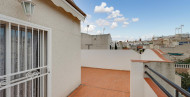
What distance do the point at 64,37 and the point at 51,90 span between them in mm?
2158

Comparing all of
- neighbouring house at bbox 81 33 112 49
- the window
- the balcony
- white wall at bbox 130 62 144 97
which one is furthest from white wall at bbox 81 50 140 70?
neighbouring house at bbox 81 33 112 49

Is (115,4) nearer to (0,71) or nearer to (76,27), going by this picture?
(76,27)

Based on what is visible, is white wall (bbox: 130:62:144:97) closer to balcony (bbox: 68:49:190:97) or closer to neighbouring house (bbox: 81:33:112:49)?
balcony (bbox: 68:49:190:97)

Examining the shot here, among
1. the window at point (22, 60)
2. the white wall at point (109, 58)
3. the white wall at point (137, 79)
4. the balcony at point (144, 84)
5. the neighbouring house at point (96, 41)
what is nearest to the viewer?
the window at point (22, 60)

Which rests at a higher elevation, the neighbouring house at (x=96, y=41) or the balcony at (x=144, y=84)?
the neighbouring house at (x=96, y=41)

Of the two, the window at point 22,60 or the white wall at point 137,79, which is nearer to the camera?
the window at point 22,60

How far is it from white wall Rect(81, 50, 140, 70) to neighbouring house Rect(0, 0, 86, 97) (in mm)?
4867

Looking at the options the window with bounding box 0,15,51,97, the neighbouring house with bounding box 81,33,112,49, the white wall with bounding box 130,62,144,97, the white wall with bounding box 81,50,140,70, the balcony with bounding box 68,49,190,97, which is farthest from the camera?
the neighbouring house with bounding box 81,33,112,49

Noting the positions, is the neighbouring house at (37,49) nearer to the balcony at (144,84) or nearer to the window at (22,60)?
the window at (22,60)

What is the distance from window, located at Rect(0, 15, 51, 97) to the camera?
1.70 metres

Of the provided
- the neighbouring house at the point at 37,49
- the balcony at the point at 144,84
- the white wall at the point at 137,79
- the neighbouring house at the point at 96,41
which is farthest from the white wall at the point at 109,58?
the neighbouring house at the point at 96,41

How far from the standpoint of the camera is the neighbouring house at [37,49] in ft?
5.63

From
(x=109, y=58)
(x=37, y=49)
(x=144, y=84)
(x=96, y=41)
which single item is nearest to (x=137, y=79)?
(x=144, y=84)

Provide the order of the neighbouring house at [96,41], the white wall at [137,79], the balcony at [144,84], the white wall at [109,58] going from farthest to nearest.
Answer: the neighbouring house at [96,41], the white wall at [109,58], the white wall at [137,79], the balcony at [144,84]
